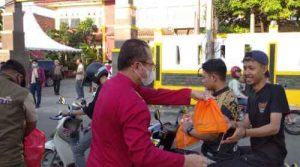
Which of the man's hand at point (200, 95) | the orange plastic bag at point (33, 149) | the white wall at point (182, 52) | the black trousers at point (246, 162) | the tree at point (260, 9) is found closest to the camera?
the man's hand at point (200, 95)

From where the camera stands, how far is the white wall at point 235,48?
40.4 feet

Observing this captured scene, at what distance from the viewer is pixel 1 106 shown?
304 cm

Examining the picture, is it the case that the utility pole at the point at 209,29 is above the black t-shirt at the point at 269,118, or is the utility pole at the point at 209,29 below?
above

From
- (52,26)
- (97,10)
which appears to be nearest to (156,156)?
(97,10)

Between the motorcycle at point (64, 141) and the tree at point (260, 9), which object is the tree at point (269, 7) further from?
the motorcycle at point (64, 141)

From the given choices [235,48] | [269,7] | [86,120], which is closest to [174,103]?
[86,120]

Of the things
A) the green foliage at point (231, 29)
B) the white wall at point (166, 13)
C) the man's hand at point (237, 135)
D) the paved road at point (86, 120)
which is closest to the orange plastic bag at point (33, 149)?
the man's hand at point (237, 135)

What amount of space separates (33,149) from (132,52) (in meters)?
1.70

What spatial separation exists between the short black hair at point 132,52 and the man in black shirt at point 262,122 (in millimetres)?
1101

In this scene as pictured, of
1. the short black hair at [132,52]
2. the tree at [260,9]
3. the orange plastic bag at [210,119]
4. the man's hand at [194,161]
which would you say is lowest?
the man's hand at [194,161]

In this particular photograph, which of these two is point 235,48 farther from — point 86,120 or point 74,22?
point 74,22

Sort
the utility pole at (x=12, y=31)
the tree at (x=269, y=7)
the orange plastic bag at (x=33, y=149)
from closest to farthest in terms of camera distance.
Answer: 1. the orange plastic bag at (x=33, y=149)
2. the utility pole at (x=12, y=31)
3. the tree at (x=269, y=7)

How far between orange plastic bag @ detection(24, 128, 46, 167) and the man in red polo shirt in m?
1.19

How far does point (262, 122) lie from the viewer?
3.07 m
